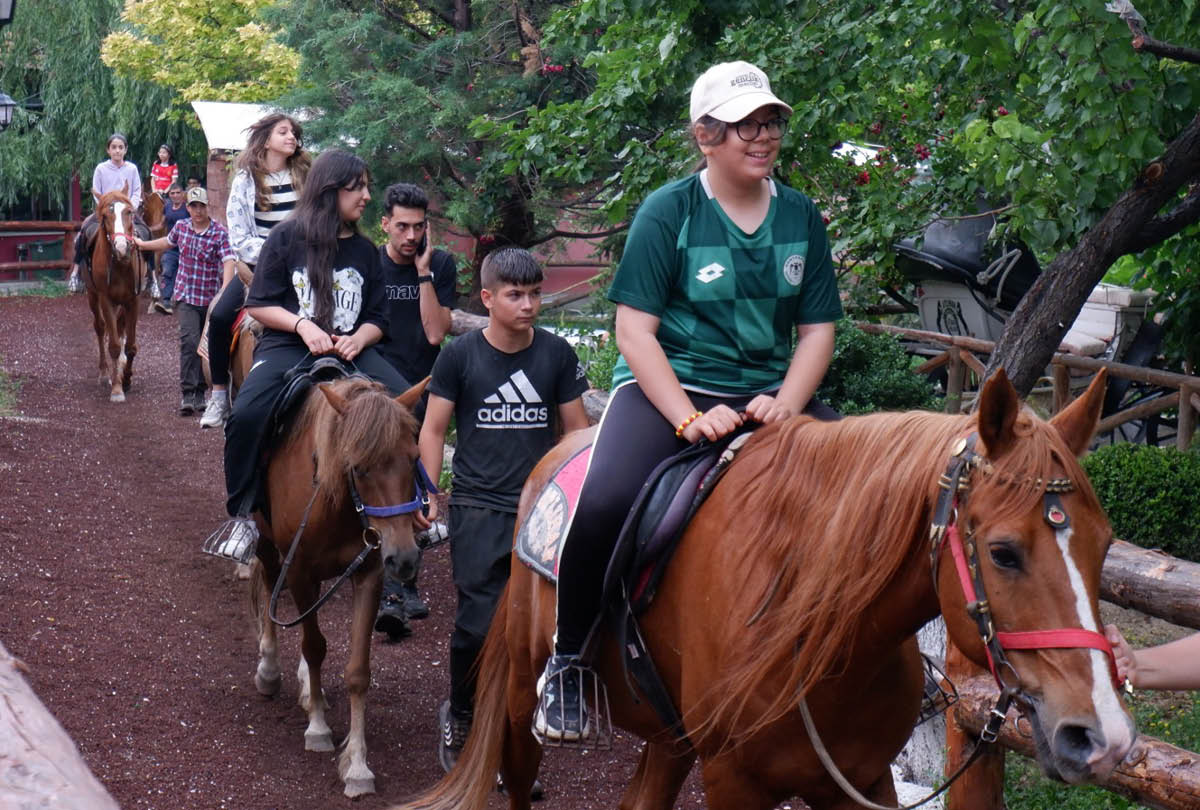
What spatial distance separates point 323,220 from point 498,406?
4.67 ft

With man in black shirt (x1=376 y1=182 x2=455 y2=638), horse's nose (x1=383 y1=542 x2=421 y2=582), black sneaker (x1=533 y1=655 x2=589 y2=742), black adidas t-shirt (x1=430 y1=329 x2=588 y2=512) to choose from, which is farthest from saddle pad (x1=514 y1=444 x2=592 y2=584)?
man in black shirt (x1=376 y1=182 x2=455 y2=638)

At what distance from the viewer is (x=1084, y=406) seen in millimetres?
3121

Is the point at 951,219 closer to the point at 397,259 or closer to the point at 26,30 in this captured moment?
the point at 397,259

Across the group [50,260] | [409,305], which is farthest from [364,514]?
[50,260]

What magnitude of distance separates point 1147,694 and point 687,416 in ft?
15.0

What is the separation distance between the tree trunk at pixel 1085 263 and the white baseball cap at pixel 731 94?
2724mm

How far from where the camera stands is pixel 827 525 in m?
3.46

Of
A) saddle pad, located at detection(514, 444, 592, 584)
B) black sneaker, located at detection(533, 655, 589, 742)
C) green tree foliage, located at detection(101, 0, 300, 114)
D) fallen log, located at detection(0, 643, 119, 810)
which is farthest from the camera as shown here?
green tree foliage, located at detection(101, 0, 300, 114)

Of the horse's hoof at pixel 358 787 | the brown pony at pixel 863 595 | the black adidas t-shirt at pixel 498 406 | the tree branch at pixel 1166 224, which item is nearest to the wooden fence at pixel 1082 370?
the tree branch at pixel 1166 224

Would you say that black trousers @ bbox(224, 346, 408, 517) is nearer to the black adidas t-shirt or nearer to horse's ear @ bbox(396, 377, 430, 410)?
horse's ear @ bbox(396, 377, 430, 410)

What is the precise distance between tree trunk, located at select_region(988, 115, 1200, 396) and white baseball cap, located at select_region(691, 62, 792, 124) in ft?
8.94

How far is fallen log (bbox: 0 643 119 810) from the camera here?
2.24 meters

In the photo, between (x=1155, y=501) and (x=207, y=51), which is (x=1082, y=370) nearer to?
(x=1155, y=501)

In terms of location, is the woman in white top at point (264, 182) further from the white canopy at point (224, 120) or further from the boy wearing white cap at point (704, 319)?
the white canopy at point (224, 120)
